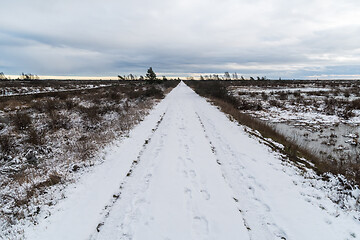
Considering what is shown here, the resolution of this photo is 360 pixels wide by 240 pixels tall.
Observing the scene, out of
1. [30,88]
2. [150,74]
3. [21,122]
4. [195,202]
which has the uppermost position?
[150,74]

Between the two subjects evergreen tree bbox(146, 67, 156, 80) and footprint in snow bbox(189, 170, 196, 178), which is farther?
evergreen tree bbox(146, 67, 156, 80)

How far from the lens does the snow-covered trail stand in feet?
10.7

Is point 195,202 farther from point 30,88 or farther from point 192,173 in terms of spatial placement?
point 30,88

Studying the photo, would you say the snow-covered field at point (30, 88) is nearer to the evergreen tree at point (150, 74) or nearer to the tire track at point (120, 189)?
the evergreen tree at point (150, 74)

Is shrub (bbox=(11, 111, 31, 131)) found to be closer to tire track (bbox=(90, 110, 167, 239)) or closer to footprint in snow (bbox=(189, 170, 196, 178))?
tire track (bbox=(90, 110, 167, 239))

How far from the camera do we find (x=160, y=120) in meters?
11.7

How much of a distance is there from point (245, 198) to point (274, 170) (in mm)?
1895

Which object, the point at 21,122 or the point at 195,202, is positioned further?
the point at 21,122

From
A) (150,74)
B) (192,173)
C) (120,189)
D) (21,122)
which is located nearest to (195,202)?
(192,173)

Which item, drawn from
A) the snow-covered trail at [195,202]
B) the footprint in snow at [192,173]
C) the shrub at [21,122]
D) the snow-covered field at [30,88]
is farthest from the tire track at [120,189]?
the snow-covered field at [30,88]

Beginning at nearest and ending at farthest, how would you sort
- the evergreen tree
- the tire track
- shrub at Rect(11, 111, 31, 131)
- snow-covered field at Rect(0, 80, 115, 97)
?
the tire track, shrub at Rect(11, 111, 31, 131), snow-covered field at Rect(0, 80, 115, 97), the evergreen tree

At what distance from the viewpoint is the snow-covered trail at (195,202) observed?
3.25 metres

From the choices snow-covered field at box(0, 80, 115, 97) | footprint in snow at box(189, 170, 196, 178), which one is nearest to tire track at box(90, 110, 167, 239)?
footprint in snow at box(189, 170, 196, 178)

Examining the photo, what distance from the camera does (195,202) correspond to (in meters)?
3.97
